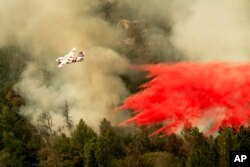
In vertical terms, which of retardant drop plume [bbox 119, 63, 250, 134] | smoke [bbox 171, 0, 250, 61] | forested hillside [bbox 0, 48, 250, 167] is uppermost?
smoke [bbox 171, 0, 250, 61]

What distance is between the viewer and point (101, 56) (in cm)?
11856

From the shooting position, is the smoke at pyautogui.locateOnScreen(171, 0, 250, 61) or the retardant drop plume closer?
the retardant drop plume

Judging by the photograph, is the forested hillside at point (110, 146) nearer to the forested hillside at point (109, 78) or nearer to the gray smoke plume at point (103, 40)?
the forested hillside at point (109, 78)

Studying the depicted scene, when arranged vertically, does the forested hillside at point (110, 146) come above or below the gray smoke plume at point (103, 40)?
below

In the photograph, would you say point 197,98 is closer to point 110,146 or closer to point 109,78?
point 110,146

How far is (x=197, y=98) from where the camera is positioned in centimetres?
9325

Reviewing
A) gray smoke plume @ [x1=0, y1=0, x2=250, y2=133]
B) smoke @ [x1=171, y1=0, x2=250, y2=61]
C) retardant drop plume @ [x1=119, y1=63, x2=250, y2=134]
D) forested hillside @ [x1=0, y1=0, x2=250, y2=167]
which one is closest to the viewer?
forested hillside @ [x1=0, y1=0, x2=250, y2=167]

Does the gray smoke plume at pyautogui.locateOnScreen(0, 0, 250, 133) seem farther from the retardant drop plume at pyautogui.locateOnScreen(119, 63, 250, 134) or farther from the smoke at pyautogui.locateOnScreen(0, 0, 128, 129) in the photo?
the retardant drop plume at pyautogui.locateOnScreen(119, 63, 250, 134)

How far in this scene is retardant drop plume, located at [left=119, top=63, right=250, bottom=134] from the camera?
277 ft

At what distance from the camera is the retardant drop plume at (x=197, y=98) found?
84.4 meters

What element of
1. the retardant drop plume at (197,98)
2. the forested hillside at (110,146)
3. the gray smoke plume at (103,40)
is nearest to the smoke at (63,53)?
the gray smoke plume at (103,40)

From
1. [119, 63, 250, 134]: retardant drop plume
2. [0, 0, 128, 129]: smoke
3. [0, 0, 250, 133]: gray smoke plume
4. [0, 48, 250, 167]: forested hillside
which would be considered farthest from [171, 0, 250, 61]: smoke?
[0, 48, 250, 167]: forested hillside

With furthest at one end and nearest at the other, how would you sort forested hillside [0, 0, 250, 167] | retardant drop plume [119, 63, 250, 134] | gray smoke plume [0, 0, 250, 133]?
gray smoke plume [0, 0, 250, 133] → retardant drop plume [119, 63, 250, 134] → forested hillside [0, 0, 250, 167]

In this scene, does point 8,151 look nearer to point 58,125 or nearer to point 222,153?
point 58,125
